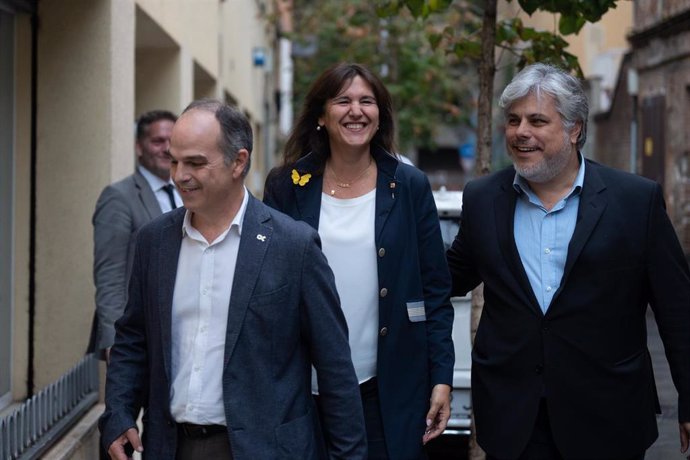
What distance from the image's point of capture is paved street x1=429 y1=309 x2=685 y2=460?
592cm

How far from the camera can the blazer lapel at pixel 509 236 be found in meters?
3.84

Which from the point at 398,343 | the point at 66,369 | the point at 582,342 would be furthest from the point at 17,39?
the point at 582,342

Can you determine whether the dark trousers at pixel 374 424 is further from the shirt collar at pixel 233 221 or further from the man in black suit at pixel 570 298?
the shirt collar at pixel 233 221

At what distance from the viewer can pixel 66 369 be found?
6.86 meters

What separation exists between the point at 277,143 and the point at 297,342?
88.6ft

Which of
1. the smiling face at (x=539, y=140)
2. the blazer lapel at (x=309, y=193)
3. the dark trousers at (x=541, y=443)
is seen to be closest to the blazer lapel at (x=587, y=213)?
the smiling face at (x=539, y=140)

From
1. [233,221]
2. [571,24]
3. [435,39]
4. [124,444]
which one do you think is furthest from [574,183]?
[435,39]

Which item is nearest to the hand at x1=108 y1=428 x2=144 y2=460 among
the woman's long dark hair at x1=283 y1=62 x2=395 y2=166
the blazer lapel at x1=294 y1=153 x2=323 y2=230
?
the blazer lapel at x1=294 y1=153 x2=323 y2=230

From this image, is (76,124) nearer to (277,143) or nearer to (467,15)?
(467,15)

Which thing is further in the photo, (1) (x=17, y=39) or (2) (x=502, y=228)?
(1) (x=17, y=39)

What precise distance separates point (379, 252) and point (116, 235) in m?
2.25

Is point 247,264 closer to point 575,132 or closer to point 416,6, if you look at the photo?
point 575,132

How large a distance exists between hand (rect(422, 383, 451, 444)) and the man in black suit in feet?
0.61

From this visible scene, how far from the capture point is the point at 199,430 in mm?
3477
